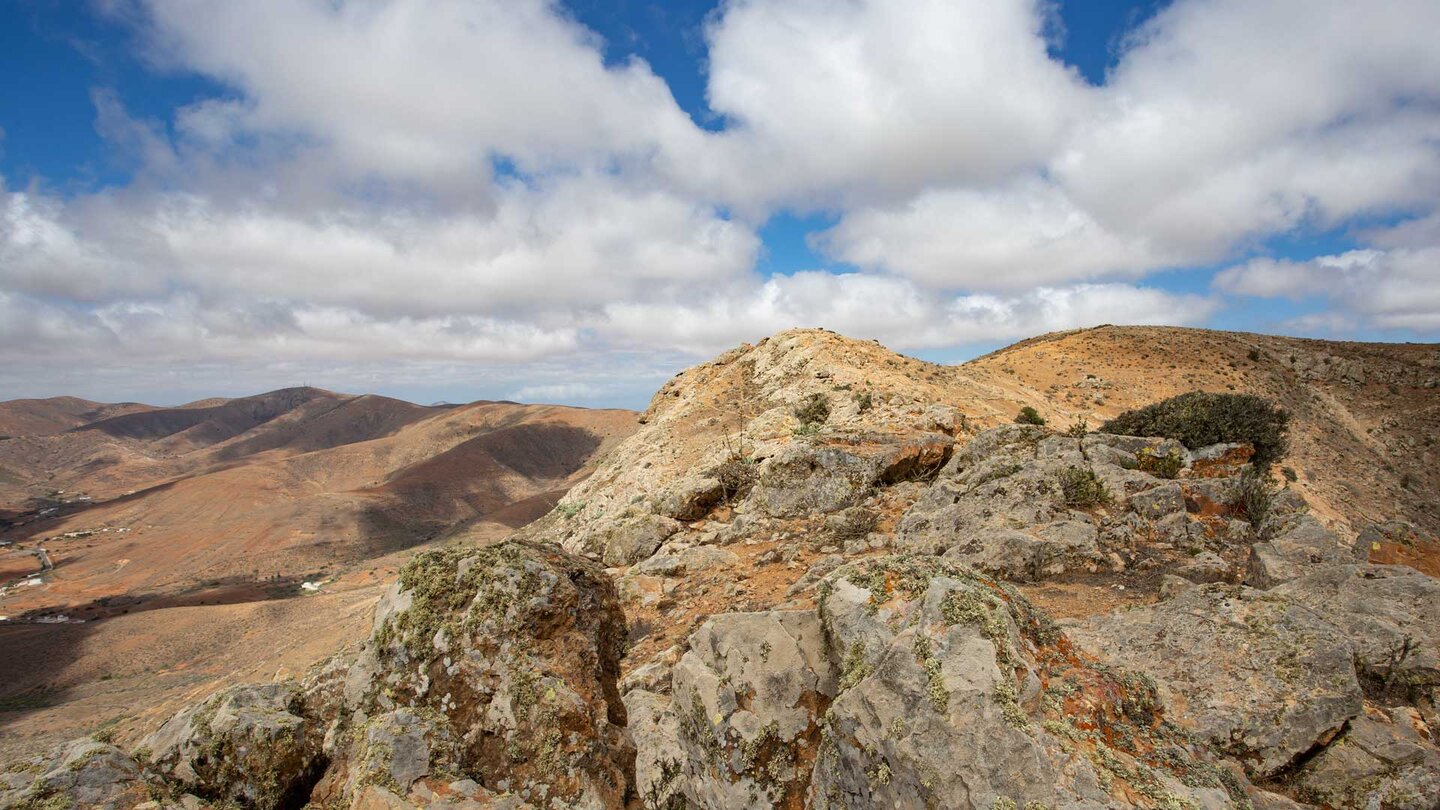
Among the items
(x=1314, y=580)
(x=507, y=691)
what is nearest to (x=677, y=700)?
(x=507, y=691)

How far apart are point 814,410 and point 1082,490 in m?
8.69

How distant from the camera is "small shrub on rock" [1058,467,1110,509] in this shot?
32.2ft

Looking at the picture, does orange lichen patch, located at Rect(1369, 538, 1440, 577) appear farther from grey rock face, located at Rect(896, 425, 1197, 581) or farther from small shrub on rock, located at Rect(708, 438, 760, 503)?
small shrub on rock, located at Rect(708, 438, 760, 503)

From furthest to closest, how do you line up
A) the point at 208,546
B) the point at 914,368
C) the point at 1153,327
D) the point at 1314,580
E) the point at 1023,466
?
the point at 208,546 < the point at 1153,327 < the point at 914,368 < the point at 1023,466 < the point at 1314,580

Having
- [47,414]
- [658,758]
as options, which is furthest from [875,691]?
[47,414]

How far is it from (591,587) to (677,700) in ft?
5.40

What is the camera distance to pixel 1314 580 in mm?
7039

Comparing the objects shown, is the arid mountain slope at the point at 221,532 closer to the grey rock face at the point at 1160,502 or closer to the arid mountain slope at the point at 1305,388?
the grey rock face at the point at 1160,502

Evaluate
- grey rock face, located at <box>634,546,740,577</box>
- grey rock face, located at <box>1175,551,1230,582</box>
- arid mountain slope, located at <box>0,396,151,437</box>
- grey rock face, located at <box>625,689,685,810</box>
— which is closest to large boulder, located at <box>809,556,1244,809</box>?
grey rock face, located at <box>625,689,685,810</box>

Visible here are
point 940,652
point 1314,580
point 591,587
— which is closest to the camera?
point 940,652

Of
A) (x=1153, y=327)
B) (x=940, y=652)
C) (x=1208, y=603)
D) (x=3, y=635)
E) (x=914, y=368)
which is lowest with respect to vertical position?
(x=3, y=635)

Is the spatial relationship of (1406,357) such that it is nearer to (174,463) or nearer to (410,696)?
(410,696)

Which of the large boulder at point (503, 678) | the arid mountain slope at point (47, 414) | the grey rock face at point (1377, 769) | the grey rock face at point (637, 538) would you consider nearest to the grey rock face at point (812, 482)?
the grey rock face at point (637, 538)

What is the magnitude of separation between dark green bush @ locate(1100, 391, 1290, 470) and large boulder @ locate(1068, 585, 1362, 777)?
8.61 meters
